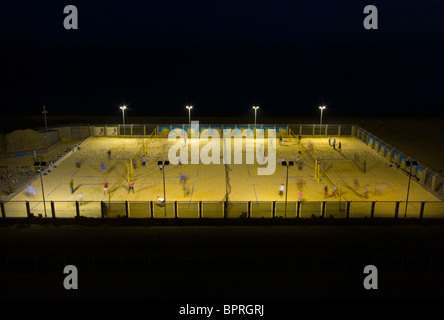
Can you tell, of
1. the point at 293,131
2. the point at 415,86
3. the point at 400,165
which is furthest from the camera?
the point at 415,86

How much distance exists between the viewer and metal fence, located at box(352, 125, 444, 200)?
2550 centimetres

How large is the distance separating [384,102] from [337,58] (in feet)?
230

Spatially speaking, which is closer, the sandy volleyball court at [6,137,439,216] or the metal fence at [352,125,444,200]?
the sandy volleyball court at [6,137,439,216]

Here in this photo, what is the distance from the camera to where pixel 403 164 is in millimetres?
30750
